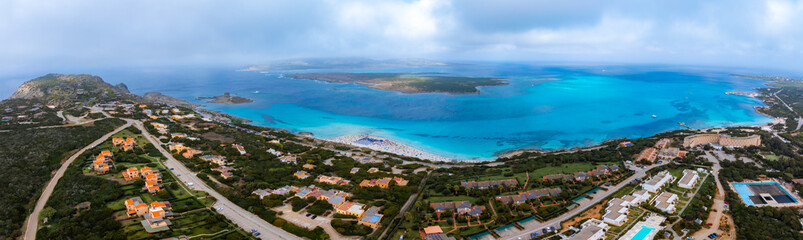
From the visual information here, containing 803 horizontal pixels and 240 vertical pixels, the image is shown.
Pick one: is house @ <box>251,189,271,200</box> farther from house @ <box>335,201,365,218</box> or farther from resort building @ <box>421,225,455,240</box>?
resort building @ <box>421,225,455,240</box>

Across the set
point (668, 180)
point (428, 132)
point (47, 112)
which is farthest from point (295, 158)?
point (47, 112)

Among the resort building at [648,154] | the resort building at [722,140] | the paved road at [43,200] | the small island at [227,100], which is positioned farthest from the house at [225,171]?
the small island at [227,100]

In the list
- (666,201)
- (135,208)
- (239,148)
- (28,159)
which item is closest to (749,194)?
(666,201)

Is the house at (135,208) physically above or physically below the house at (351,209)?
above

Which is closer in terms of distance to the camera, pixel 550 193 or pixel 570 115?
pixel 550 193

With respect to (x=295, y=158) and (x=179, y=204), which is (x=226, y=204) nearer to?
(x=179, y=204)

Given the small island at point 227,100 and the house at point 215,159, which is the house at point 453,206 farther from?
the small island at point 227,100
